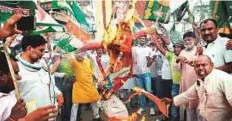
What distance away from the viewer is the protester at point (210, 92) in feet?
8.53

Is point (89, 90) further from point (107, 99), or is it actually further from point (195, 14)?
point (195, 14)

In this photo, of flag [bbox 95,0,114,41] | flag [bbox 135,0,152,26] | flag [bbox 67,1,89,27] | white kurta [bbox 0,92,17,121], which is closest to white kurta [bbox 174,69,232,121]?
flag [bbox 135,0,152,26]

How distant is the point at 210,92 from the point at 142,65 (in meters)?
0.48

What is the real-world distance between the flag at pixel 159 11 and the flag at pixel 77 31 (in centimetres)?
42

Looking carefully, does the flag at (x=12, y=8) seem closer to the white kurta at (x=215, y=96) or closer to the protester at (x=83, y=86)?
the protester at (x=83, y=86)

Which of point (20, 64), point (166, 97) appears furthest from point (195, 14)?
point (20, 64)

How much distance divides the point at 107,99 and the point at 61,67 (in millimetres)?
381

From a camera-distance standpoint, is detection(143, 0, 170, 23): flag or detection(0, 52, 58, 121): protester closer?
detection(0, 52, 58, 121): protester

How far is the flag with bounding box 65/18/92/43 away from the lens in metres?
2.56

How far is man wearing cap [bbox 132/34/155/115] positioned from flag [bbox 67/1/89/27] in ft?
1.24

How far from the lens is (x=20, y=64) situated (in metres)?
2.45

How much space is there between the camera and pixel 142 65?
2.69m

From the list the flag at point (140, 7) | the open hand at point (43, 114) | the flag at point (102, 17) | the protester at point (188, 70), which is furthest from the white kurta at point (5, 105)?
the protester at point (188, 70)

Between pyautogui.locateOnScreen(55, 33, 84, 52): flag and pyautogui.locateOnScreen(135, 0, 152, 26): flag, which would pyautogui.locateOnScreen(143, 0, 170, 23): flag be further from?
pyautogui.locateOnScreen(55, 33, 84, 52): flag
